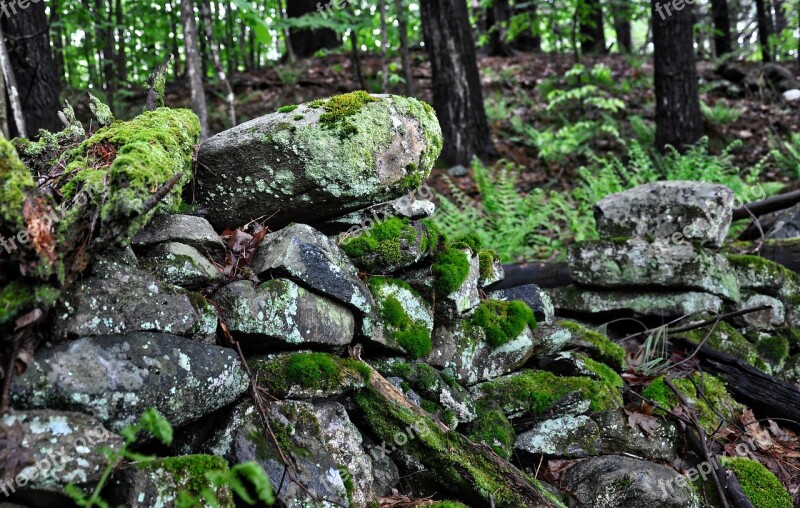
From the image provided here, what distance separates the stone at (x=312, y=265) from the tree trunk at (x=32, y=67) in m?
5.95

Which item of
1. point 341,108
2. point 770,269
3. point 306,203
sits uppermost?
point 341,108

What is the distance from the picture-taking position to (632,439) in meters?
4.29

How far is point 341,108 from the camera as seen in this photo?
3.98 m

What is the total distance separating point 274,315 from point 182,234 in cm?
75

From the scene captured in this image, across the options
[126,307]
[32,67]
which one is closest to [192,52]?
[32,67]

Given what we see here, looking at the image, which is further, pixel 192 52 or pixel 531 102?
pixel 531 102

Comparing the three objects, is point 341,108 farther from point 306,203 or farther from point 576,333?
point 576,333

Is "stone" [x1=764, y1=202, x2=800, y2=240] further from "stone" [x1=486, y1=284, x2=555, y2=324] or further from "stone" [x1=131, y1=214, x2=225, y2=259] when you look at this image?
"stone" [x1=131, y1=214, x2=225, y2=259]

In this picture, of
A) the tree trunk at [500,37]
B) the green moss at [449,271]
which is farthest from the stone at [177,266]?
the tree trunk at [500,37]

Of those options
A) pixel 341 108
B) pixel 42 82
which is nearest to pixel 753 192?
pixel 341 108

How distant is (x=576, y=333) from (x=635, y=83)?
12.4 meters

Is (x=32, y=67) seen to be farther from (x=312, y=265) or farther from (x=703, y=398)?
(x=703, y=398)

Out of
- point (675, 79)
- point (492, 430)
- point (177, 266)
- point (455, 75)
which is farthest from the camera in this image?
point (455, 75)

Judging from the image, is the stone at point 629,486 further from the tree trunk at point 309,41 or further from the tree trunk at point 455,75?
the tree trunk at point 309,41
